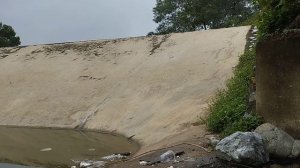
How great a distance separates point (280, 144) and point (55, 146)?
24.8 ft

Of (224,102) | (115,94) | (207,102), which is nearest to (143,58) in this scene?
(115,94)

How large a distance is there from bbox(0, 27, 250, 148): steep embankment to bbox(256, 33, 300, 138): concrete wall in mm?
4141

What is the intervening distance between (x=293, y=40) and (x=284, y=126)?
1.37m

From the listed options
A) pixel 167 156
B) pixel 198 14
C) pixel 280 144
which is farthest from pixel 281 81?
pixel 198 14

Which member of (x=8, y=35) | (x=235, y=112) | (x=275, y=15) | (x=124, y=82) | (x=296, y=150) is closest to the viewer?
(x=296, y=150)

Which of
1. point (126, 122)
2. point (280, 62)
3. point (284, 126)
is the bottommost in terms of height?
point (126, 122)

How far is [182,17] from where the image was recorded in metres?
31.0

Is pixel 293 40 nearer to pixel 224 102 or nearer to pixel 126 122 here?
pixel 224 102

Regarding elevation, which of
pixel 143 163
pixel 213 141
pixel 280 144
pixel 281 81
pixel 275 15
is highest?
pixel 275 15

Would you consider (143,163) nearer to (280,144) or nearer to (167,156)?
(167,156)

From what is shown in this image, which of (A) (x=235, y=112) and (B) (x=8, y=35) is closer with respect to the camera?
(A) (x=235, y=112)

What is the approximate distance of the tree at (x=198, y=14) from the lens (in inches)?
1228

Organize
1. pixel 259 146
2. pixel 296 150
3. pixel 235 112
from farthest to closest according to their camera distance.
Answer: pixel 235 112 < pixel 296 150 < pixel 259 146

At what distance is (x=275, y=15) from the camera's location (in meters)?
8.26
